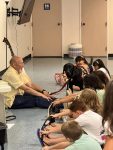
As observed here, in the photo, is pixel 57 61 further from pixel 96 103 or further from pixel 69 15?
pixel 96 103

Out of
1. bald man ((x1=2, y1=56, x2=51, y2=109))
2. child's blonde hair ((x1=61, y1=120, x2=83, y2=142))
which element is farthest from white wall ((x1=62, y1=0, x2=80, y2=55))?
child's blonde hair ((x1=61, y1=120, x2=83, y2=142))

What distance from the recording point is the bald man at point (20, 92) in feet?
20.6

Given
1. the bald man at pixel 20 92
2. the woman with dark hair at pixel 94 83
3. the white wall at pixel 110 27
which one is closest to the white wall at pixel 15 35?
the white wall at pixel 110 27

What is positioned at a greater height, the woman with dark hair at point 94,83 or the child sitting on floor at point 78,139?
the woman with dark hair at point 94,83

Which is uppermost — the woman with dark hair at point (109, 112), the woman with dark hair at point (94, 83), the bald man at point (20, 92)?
the woman with dark hair at point (109, 112)

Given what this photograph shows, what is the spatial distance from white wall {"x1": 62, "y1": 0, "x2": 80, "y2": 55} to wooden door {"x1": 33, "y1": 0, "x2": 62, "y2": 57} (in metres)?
0.15

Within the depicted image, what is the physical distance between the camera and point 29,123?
5.76 metres

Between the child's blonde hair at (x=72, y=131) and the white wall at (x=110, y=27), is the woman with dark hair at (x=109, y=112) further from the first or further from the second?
the white wall at (x=110, y=27)

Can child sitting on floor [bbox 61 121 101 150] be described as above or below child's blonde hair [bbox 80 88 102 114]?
below

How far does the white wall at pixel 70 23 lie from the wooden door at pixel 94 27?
0.63 feet

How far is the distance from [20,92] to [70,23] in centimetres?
828

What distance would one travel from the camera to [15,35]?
11.6 metres

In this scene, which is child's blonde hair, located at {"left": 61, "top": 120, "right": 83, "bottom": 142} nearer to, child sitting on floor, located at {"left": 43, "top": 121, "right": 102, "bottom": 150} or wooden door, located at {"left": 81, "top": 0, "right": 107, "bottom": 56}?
child sitting on floor, located at {"left": 43, "top": 121, "right": 102, "bottom": 150}

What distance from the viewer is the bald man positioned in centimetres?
629
